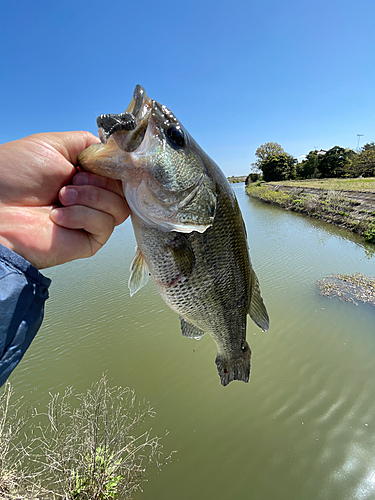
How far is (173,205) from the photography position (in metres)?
1.52

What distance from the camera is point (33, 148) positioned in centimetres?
154

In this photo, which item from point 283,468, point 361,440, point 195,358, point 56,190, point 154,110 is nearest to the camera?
point 154,110

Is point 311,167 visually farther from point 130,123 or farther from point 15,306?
point 15,306

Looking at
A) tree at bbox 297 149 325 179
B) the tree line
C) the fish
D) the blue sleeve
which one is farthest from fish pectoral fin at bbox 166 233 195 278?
tree at bbox 297 149 325 179

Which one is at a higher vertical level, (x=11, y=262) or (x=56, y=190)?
(x=56, y=190)

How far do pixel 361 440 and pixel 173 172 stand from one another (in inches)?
222

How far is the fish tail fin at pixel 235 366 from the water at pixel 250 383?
9.69ft

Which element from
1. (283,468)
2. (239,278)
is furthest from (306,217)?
(239,278)

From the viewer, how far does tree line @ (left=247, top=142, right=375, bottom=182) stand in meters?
37.0

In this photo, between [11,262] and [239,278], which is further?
[239,278]

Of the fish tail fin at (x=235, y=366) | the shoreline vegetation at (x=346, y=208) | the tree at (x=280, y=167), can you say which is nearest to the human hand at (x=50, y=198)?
the fish tail fin at (x=235, y=366)

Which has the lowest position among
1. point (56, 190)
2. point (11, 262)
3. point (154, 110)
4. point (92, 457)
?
point (92, 457)

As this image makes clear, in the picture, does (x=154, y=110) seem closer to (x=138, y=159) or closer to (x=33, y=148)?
(x=138, y=159)

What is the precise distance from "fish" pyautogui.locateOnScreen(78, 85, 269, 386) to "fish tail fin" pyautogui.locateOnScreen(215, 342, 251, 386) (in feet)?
1.02
